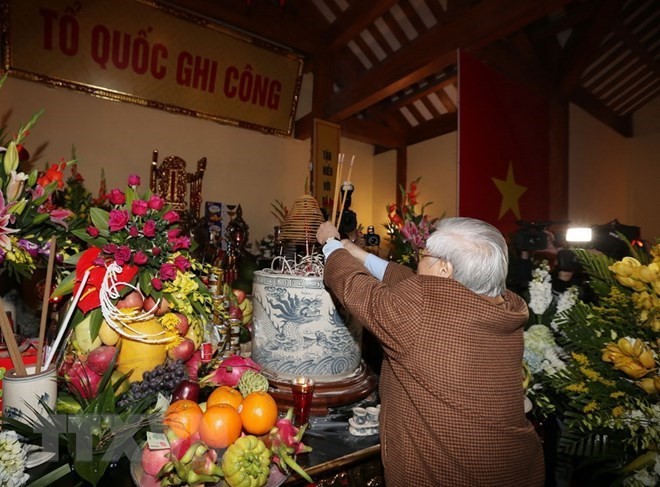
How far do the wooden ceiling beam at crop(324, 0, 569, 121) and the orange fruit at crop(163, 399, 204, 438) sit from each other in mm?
3027

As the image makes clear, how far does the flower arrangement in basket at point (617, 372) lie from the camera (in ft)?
2.73

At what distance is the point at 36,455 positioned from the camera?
0.78 metres

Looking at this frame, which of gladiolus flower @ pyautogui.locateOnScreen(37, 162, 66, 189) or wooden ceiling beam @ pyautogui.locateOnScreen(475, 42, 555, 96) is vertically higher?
wooden ceiling beam @ pyautogui.locateOnScreen(475, 42, 555, 96)

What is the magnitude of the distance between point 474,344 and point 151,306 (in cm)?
80

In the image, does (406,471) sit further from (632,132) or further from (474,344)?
(632,132)

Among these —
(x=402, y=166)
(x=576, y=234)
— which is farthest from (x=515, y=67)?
(x=576, y=234)

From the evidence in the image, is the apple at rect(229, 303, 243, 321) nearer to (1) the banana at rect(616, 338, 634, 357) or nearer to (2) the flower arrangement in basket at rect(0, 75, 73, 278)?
(2) the flower arrangement in basket at rect(0, 75, 73, 278)

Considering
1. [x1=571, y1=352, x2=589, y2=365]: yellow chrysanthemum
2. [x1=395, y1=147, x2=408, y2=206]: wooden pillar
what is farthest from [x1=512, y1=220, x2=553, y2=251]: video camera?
[x1=395, y1=147, x2=408, y2=206]: wooden pillar

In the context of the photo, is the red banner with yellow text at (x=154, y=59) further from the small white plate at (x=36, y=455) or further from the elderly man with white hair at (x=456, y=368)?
the elderly man with white hair at (x=456, y=368)

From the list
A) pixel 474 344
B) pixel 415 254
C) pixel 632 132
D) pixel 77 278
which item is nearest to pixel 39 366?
pixel 77 278

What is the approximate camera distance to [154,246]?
991 millimetres

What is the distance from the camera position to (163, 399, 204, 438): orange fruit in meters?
0.76

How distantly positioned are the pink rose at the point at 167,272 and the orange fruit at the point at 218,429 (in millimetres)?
355

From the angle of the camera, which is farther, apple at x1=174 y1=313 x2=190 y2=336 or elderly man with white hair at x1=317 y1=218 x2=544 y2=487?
apple at x1=174 y1=313 x2=190 y2=336
